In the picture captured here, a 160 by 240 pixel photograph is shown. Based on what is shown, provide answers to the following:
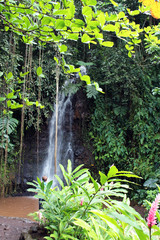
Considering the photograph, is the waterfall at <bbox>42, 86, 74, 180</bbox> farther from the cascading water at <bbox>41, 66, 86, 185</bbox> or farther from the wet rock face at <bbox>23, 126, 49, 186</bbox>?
the wet rock face at <bbox>23, 126, 49, 186</bbox>

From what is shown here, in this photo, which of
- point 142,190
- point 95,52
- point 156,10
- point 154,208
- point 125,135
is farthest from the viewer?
point 95,52

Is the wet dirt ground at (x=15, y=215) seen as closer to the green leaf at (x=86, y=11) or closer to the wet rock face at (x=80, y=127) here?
the wet rock face at (x=80, y=127)

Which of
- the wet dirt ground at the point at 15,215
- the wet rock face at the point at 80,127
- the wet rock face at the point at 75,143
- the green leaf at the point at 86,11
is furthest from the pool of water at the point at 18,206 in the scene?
the green leaf at the point at 86,11

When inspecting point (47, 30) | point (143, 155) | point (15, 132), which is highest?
point (47, 30)

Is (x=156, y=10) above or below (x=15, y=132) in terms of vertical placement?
above

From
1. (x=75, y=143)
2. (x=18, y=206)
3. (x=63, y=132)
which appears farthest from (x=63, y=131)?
(x=18, y=206)

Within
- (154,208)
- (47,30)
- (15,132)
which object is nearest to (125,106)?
(15,132)

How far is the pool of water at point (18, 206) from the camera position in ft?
16.8

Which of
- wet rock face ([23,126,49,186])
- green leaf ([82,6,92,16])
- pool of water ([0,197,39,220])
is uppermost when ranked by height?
green leaf ([82,6,92,16])

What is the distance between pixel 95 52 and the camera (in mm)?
8750

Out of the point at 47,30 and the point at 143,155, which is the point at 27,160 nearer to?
the point at 143,155

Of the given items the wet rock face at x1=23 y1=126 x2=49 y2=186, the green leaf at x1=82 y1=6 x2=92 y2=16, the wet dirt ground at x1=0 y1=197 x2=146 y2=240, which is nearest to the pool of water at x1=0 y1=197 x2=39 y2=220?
the wet dirt ground at x1=0 y1=197 x2=146 y2=240

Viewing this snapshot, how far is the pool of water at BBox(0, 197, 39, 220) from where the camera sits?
5109 mm

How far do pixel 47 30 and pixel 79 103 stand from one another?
21.7ft
